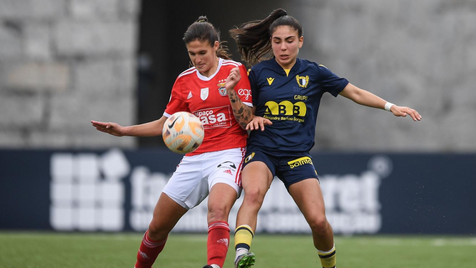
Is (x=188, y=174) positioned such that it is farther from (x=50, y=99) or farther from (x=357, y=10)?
(x=357, y=10)

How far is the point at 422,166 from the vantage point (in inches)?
434

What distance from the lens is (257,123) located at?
224 inches

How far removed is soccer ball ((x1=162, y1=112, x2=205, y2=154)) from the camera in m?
5.47

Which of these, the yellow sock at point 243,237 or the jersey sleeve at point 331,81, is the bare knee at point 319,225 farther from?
→ the jersey sleeve at point 331,81

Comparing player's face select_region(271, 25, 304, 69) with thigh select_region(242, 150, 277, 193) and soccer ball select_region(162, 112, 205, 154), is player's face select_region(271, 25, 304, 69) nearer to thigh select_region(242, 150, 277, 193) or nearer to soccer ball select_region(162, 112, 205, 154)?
thigh select_region(242, 150, 277, 193)

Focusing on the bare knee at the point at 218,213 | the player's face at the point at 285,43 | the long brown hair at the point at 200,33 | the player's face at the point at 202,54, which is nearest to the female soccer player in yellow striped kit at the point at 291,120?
the player's face at the point at 285,43

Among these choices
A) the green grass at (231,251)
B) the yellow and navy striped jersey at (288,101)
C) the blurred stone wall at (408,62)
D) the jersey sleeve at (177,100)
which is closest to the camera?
the yellow and navy striped jersey at (288,101)

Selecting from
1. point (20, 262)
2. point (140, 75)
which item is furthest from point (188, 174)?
point (140, 75)

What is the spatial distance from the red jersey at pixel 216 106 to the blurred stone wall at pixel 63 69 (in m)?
6.49

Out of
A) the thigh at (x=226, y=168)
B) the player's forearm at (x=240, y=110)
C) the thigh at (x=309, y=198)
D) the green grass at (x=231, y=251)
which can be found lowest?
the green grass at (x=231, y=251)

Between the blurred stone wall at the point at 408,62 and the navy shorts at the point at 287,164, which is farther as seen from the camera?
the blurred stone wall at the point at 408,62

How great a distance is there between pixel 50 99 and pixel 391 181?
5883 millimetres

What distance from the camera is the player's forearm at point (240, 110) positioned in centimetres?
561

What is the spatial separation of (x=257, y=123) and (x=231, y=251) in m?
3.58
